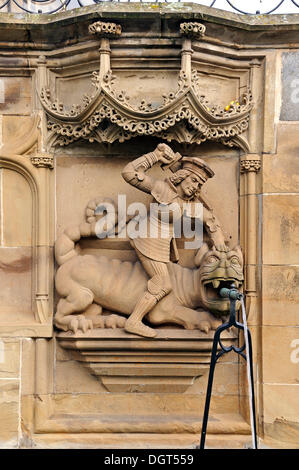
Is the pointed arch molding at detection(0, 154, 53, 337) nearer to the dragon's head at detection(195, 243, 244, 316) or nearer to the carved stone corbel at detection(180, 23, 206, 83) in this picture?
the dragon's head at detection(195, 243, 244, 316)

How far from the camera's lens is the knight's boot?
6.25 meters

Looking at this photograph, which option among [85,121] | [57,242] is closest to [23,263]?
[57,242]

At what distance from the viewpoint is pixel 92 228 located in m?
6.43

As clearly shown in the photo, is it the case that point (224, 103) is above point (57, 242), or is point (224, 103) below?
above

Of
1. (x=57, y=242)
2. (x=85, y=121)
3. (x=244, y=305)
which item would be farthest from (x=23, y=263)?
(x=244, y=305)

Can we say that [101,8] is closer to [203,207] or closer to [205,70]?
[205,70]

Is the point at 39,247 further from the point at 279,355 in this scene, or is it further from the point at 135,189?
the point at 279,355

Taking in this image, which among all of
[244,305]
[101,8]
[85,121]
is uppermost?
[101,8]

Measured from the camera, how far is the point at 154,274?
6281 millimetres

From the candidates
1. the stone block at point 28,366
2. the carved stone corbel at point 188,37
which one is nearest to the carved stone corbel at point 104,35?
the carved stone corbel at point 188,37

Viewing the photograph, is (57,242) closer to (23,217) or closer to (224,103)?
(23,217)

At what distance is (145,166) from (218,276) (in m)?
0.84

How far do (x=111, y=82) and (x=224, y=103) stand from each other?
0.80m

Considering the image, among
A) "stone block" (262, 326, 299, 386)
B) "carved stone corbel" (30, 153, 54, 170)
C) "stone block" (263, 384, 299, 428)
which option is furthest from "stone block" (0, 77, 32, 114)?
"stone block" (263, 384, 299, 428)
